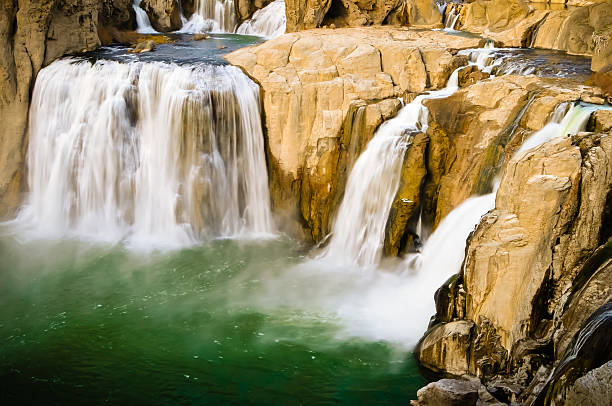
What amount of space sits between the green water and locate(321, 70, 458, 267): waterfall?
1.24 meters

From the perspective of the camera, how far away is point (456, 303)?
26.3ft

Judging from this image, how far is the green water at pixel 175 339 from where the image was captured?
7.91 m

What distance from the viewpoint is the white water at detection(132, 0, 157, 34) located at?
19.4 m

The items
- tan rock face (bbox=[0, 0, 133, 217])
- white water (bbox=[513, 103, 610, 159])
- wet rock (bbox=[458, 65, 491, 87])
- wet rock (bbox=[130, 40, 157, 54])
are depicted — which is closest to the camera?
white water (bbox=[513, 103, 610, 159])

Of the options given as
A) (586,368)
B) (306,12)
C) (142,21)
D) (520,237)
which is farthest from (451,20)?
(586,368)

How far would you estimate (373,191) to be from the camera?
11555 millimetres

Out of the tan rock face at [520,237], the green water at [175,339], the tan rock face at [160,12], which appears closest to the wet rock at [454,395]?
the green water at [175,339]

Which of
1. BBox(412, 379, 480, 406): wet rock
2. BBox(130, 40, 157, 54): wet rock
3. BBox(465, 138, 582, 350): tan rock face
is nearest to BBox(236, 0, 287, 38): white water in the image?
BBox(130, 40, 157, 54): wet rock

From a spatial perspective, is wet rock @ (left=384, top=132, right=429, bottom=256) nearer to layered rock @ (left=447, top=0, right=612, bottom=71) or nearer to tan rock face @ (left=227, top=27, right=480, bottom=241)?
tan rock face @ (left=227, top=27, right=480, bottom=241)

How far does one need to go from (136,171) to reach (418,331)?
26.1ft

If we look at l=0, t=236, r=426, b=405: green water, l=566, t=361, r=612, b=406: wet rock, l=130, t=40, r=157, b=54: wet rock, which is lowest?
l=0, t=236, r=426, b=405: green water

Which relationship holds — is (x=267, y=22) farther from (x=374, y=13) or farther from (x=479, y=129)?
(x=479, y=129)

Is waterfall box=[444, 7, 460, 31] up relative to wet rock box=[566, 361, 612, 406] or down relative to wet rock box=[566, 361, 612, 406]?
up

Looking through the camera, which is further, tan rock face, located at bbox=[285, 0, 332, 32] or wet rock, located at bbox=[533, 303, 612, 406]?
tan rock face, located at bbox=[285, 0, 332, 32]
